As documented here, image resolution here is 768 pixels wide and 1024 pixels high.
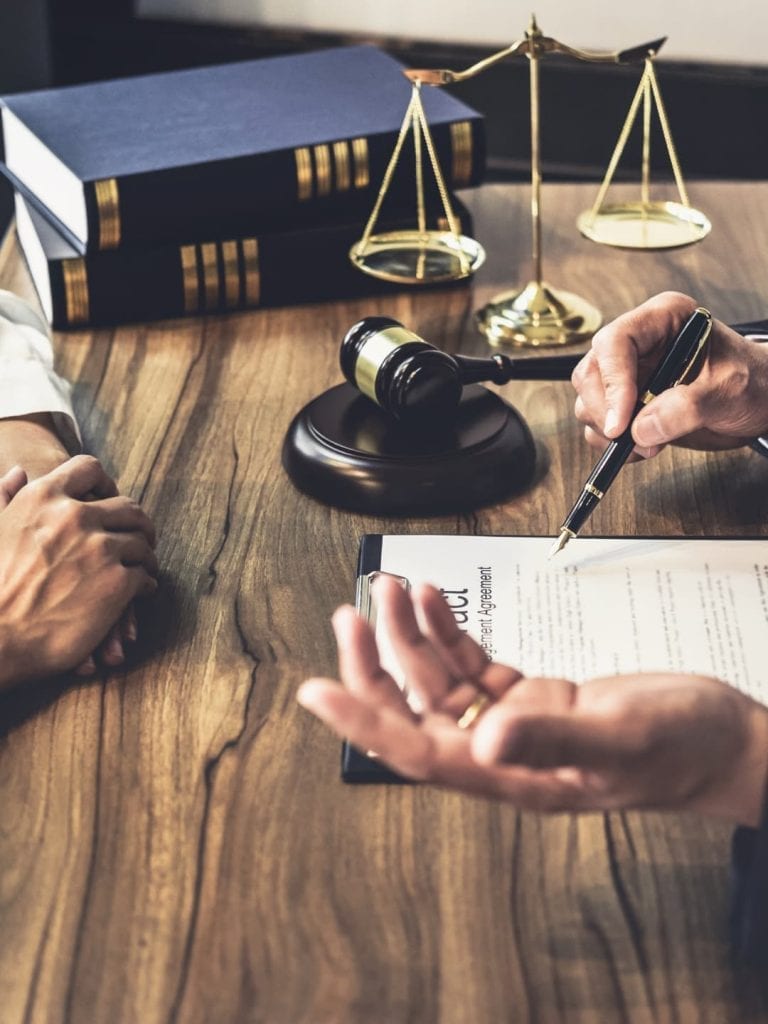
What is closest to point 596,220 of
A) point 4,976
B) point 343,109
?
point 343,109

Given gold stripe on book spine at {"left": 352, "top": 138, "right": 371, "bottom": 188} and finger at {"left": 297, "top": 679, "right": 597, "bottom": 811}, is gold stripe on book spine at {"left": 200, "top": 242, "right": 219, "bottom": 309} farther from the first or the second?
finger at {"left": 297, "top": 679, "right": 597, "bottom": 811}

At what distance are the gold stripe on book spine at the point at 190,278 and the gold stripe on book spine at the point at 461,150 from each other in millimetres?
320

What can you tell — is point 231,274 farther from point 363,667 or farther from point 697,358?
point 363,667

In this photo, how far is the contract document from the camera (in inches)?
36.4

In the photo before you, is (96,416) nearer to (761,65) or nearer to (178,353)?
(178,353)

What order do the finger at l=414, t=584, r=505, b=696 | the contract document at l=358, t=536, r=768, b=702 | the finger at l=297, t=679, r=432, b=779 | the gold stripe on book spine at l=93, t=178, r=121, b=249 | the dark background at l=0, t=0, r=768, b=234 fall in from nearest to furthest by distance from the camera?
the finger at l=297, t=679, r=432, b=779, the finger at l=414, t=584, r=505, b=696, the contract document at l=358, t=536, r=768, b=702, the gold stripe on book spine at l=93, t=178, r=121, b=249, the dark background at l=0, t=0, r=768, b=234

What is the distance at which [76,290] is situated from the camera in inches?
57.5

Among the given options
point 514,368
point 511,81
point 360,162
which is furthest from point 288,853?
point 511,81

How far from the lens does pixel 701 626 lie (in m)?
0.96

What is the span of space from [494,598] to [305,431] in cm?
28

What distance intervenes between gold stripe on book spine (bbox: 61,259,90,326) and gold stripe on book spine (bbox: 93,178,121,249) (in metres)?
0.05

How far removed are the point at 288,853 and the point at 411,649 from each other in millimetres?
149

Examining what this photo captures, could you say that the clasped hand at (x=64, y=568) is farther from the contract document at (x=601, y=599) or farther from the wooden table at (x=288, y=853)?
the contract document at (x=601, y=599)

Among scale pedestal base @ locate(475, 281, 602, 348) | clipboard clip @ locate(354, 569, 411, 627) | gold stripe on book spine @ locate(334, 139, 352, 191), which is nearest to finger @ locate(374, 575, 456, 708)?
clipboard clip @ locate(354, 569, 411, 627)
